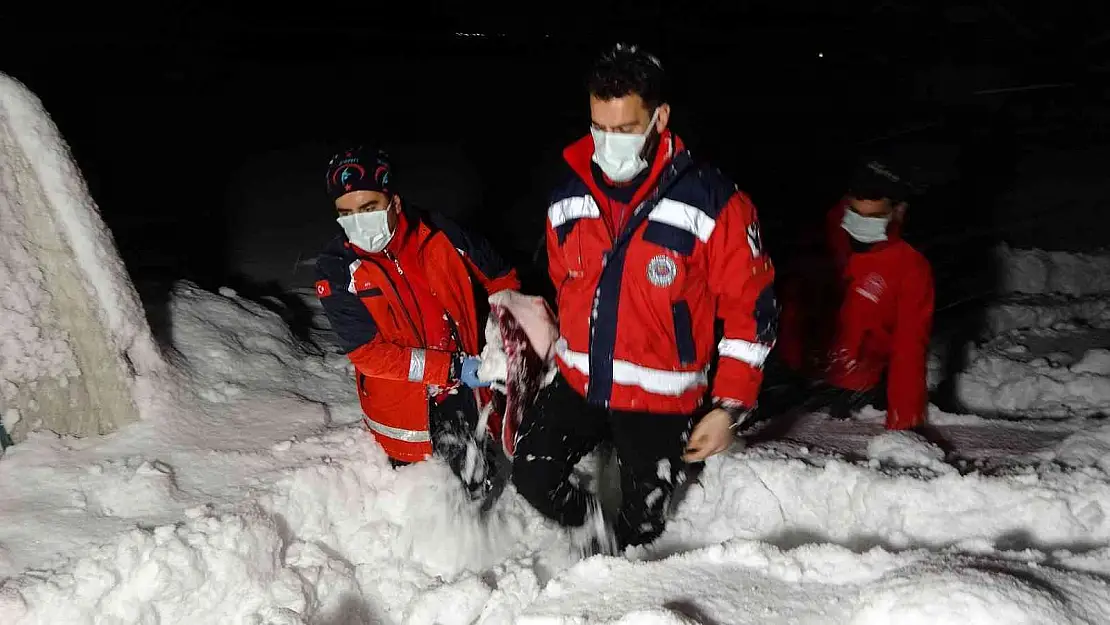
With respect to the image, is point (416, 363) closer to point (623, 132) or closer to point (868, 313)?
point (623, 132)

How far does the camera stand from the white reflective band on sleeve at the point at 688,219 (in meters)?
2.44

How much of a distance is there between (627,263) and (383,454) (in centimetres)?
169

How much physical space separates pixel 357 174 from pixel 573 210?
917mm

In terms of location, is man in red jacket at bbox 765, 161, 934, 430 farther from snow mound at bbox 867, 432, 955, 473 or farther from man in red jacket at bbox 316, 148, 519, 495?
man in red jacket at bbox 316, 148, 519, 495

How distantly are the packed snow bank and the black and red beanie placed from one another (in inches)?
47.4

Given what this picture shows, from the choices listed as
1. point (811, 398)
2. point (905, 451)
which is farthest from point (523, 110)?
point (905, 451)

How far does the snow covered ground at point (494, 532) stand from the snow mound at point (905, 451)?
0.01 metres

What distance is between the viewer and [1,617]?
95.7 inches

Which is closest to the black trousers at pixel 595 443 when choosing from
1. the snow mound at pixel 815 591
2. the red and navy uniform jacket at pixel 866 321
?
the snow mound at pixel 815 591

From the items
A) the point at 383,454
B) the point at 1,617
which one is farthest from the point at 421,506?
the point at 1,617

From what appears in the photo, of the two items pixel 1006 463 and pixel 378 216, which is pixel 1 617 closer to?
pixel 378 216

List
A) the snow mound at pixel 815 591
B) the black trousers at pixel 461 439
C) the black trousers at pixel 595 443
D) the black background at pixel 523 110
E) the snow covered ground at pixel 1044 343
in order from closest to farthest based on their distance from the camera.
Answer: the snow mound at pixel 815 591
the black trousers at pixel 595 443
the black trousers at pixel 461 439
the snow covered ground at pixel 1044 343
the black background at pixel 523 110

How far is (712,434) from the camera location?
8.36ft

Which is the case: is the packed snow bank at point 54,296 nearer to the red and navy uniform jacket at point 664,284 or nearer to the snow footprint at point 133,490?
the snow footprint at point 133,490
